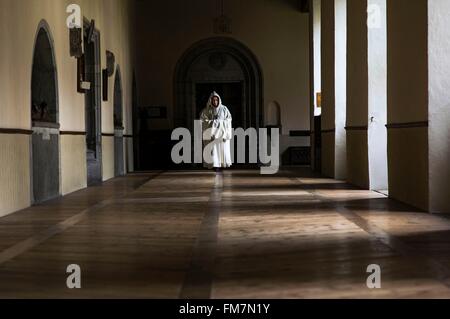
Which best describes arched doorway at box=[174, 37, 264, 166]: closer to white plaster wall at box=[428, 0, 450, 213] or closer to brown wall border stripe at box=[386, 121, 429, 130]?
brown wall border stripe at box=[386, 121, 429, 130]

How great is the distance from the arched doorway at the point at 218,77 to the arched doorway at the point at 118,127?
3901mm

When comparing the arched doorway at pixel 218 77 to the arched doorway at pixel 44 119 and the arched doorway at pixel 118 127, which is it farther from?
the arched doorway at pixel 44 119

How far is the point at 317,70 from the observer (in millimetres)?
18016

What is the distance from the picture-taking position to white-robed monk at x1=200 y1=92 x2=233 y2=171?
18125 millimetres

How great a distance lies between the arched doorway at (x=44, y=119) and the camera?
31.4 feet

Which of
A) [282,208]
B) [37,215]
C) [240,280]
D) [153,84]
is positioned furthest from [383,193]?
[153,84]

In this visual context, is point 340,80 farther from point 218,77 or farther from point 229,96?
point 229,96

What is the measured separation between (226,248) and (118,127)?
11552mm

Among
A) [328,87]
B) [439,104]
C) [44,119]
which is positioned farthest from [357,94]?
[44,119]

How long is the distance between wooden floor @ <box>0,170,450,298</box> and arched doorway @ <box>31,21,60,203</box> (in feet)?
1.64

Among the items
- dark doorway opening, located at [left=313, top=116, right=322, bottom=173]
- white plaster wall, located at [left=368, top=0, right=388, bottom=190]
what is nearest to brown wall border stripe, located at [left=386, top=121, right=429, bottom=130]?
white plaster wall, located at [left=368, top=0, right=388, bottom=190]

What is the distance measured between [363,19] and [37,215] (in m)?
5.77

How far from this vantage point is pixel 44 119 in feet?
32.8
